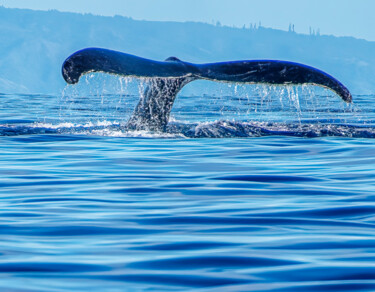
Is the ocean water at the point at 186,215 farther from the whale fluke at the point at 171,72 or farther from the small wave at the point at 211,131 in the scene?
the small wave at the point at 211,131

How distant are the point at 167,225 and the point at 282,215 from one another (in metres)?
0.95

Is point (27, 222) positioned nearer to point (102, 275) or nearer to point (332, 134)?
point (102, 275)

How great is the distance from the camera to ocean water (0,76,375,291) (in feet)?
16.2

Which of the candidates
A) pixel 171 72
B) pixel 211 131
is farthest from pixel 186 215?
pixel 211 131

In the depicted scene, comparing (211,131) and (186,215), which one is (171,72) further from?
(186,215)

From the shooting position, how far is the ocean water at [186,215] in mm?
4927

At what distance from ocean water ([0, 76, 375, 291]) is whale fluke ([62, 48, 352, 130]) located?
0.61 m

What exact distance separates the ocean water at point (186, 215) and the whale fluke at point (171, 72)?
61 centimetres

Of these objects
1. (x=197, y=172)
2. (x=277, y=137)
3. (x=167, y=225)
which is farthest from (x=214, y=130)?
(x=167, y=225)

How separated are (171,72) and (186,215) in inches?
189

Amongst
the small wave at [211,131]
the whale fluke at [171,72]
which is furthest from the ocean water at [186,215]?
the small wave at [211,131]

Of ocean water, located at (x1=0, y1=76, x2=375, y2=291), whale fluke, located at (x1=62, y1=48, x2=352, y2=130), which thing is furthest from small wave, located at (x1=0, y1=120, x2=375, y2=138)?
ocean water, located at (x1=0, y1=76, x2=375, y2=291)

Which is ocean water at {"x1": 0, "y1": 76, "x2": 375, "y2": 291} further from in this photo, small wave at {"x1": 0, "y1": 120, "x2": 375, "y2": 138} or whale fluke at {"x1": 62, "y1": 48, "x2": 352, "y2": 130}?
small wave at {"x1": 0, "y1": 120, "x2": 375, "y2": 138}

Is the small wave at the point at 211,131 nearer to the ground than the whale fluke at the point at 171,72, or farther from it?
nearer to the ground
